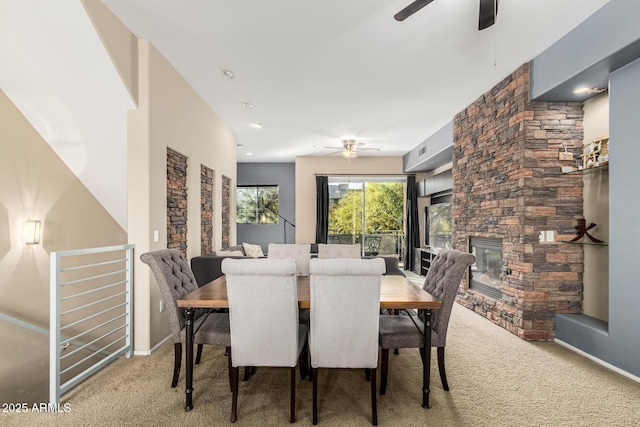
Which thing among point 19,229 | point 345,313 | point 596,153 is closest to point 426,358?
point 345,313

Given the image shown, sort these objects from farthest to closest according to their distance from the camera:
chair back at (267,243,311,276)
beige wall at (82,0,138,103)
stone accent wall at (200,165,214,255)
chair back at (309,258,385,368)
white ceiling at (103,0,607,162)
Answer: stone accent wall at (200,165,214,255), chair back at (267,243,311,276), white ceiling at (103,0,607,162), beige wall at (82,0,138,103), chair back at (309,258,385,368)

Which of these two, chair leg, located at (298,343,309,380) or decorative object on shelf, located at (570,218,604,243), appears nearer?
chair leg, located at (298,343,309,380)

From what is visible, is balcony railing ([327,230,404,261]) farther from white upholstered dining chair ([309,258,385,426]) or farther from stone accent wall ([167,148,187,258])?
white upholstered dining chair ([309,258,385,426])

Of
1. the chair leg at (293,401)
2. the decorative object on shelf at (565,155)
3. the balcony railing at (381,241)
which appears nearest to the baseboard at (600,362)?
the decorative object on shelf at (565,155)

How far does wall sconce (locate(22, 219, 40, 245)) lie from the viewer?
317cm

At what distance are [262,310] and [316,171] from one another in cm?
638

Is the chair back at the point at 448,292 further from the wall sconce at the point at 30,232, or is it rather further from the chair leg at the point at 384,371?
the wall sconce at the point at 30,232

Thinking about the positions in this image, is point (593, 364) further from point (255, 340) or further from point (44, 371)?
point (44, 371)

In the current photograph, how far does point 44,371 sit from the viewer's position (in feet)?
11.3

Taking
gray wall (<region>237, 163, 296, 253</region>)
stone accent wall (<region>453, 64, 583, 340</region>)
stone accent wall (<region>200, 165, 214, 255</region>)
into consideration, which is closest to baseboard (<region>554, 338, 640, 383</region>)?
stone accent wall (<region>453, 64, 583, 340</region>)

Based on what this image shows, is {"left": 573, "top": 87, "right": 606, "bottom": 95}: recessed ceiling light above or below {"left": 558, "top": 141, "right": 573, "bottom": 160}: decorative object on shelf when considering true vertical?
above

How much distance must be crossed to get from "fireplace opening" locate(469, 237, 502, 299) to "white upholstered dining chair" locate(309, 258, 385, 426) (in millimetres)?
2631

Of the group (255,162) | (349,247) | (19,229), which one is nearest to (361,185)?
(255,162)

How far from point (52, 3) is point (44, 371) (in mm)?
3492
